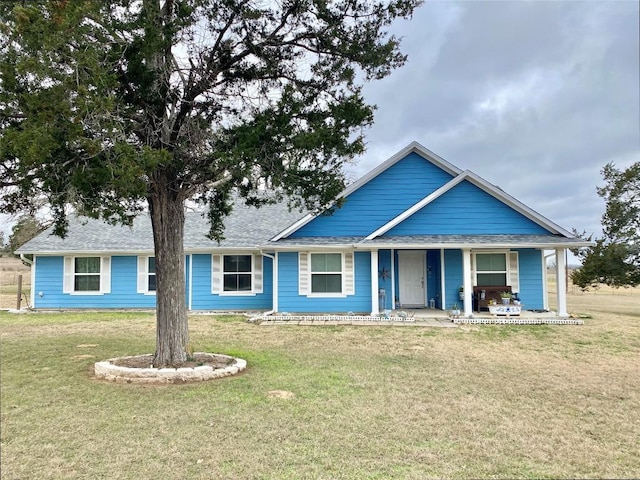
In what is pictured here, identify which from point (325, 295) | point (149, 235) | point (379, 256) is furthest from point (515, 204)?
point (149, 235)

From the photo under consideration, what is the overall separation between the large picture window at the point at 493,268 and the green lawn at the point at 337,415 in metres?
5.43

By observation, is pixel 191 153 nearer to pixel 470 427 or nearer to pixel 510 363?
pixel 470 427

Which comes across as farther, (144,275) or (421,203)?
(144,275)

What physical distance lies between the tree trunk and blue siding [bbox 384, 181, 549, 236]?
29.8ft

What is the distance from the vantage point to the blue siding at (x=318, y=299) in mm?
15688

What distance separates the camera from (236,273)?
18.0 m

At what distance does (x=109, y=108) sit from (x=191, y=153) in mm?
2313

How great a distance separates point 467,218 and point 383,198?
293 centimetres

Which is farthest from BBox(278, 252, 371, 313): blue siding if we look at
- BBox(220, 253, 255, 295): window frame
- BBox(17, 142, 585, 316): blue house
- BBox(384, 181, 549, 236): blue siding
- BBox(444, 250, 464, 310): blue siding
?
BBox(444, 250, 464, 310): blue siding

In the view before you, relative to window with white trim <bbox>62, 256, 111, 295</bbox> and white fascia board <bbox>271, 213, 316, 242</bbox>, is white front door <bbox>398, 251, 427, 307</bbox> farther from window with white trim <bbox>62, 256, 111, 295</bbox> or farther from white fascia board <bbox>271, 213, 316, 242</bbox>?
window with white trim <bbox>62, 256, 111, 295</bbox>

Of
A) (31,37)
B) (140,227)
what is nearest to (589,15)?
(31,37)

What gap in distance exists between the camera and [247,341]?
11.1 meters

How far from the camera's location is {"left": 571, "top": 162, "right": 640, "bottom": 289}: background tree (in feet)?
68.8

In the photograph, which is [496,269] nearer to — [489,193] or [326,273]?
[489,193]
